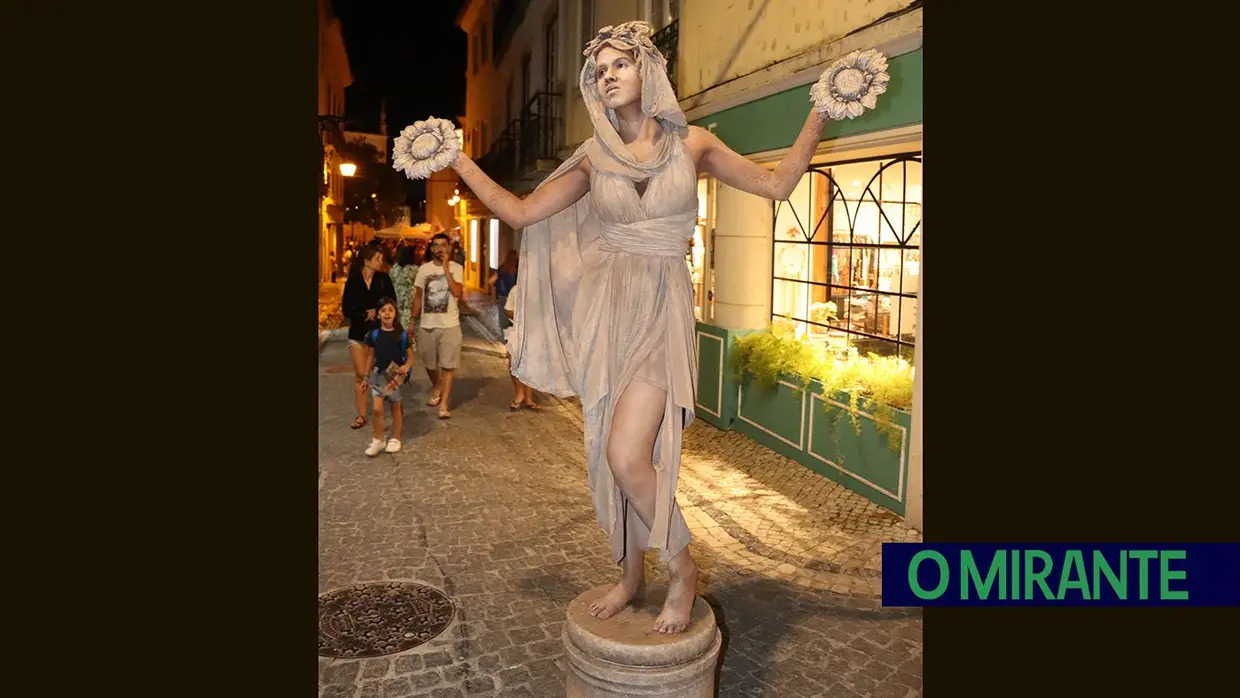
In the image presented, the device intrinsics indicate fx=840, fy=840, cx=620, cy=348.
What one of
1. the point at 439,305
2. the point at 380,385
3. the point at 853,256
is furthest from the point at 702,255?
the point at 380,385

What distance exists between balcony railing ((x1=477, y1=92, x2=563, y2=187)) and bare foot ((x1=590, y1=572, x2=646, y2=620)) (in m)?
14.3

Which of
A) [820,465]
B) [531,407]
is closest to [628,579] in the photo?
[820,465]

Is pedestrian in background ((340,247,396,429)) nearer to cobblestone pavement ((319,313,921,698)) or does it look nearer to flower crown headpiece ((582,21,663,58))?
cobblestone pavement ((319,313,921,698))

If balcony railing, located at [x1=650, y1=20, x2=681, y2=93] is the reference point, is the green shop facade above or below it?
below

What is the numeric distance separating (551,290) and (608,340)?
41cm

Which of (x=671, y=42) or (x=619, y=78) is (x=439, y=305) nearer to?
(x=671, y=42)

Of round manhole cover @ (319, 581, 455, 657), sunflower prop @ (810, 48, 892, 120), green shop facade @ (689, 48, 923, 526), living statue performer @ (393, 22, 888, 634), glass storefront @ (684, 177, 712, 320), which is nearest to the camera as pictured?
sunflower prop @ (810, 48, 892, 120)

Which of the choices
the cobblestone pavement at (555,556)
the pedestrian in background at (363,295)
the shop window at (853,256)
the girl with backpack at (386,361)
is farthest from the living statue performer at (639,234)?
the pedestrian in background at (363,295)

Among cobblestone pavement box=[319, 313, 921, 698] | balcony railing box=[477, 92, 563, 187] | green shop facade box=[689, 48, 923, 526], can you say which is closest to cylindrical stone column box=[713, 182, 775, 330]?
green shop facade box=[689, 48, 923, 526]

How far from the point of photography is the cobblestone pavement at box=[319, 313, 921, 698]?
3.92 meters

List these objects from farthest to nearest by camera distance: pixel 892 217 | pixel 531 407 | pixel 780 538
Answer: pixel 531 407, pixel 892 217, pixel 780 538

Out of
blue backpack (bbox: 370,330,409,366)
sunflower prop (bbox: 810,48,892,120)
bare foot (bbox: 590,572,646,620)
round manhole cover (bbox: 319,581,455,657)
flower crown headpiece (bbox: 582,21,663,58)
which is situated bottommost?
round manhole cover (bbox: 319,581,455,657)

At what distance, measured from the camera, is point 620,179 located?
3123mm
